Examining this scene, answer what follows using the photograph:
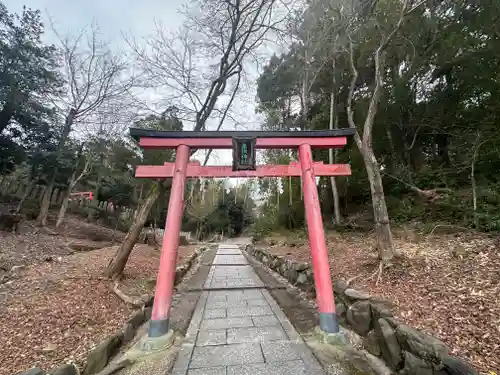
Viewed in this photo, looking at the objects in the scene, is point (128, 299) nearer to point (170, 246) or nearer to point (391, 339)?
point (170, 246)

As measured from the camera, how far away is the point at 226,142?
4.49 metres

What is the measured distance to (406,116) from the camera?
373 inches

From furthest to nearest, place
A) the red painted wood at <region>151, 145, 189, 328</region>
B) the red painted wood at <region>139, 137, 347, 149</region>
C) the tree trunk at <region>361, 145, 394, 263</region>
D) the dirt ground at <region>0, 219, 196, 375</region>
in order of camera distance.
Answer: the red painted wood at <region>139, 137, 347, 149</region>
the tree trunk at <region>361, 145, 394, 263</region>
the red painted wood at <region>151, 145, 189, 328</region>
the dirt ground at <region>0, 219, 196, 375</region>

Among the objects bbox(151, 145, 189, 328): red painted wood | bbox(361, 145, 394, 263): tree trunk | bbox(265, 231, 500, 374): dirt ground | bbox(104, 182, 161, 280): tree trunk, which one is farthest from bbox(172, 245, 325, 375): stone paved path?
bbox(361, 145, 394, 263): tree trunk

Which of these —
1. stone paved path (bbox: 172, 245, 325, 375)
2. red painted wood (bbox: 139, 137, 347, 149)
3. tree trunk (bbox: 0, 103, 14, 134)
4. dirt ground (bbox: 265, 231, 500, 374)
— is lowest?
stone paved path (bbox: 172, 245, 325, 375)

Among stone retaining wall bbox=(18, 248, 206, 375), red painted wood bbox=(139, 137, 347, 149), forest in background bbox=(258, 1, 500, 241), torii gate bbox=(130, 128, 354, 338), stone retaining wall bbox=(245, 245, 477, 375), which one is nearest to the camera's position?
stone retaining wall bbox=(245, 245, 477, 375)

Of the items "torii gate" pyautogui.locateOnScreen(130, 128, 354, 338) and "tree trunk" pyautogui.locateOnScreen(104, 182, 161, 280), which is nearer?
"torii gate" pyautogui.locateOnScreen(130, 128, 354, 338)

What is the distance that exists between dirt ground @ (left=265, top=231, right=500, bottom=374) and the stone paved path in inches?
52.1

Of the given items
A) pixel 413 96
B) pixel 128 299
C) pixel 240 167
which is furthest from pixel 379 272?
pixel 413 96

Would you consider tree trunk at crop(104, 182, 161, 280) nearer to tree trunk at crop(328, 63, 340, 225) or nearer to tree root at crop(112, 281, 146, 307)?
tree root at crop(112, 281, 146, 307)

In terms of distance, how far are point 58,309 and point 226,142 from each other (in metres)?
3.55

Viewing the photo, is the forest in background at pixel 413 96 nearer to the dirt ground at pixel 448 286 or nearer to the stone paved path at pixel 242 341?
the dirt ground at pixel 448 286

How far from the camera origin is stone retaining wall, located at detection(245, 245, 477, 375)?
2.03m

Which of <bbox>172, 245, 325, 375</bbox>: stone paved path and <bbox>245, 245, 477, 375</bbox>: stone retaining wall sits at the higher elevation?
<bbox>245, 245, 477, 375</bbox>: stone retaining wall
